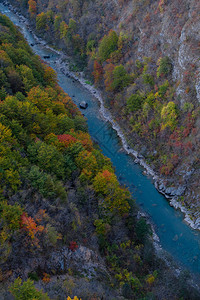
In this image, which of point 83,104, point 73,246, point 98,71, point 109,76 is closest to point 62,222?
point 73,246

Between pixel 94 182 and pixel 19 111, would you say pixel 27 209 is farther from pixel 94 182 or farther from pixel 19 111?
pixel 19 111

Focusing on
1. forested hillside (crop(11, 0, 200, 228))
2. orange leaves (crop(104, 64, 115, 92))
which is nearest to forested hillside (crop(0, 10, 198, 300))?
forested hillside (crop(11, 0, 200, 228))

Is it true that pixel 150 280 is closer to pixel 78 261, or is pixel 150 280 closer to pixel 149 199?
pixel 78 261

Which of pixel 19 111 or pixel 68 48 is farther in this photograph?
pixel 68 48

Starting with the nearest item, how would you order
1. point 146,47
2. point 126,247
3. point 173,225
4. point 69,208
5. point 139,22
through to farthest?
point 69,208 < point 126,247 < point 173,225 < point 146,47 < point 139,22

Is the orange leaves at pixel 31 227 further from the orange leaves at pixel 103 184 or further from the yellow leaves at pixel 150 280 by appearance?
the yellow leaves at pixel 150 280

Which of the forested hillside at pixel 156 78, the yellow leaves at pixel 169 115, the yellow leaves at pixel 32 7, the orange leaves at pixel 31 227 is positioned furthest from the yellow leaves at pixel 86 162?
the yellow leaves at pixel 32 7

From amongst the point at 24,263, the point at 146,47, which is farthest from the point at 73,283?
the point at 146,47
